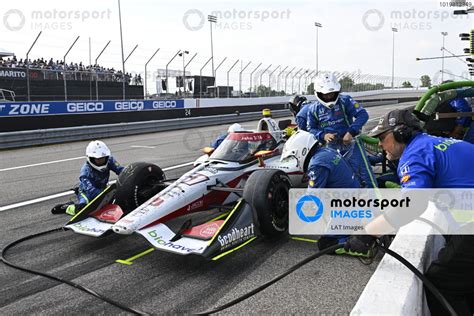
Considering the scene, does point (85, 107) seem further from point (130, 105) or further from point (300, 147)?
point (300, 147)

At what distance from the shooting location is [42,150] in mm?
13039

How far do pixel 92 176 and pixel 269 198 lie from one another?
2.59 m

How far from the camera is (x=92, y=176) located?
5645mm

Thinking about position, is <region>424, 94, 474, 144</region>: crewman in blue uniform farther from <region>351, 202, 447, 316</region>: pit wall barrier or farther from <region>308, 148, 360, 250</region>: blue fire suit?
<region>351, 202, 447, 316</region>: pit wall barrier

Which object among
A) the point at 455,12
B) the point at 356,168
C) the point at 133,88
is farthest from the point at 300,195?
the point at 133,88

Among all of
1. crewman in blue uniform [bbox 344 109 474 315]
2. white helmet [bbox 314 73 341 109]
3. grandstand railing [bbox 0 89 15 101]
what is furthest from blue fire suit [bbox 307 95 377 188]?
grandstand railing [bbox 0 89 15 101]

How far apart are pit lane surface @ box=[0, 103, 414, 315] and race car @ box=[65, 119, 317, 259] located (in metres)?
0.25

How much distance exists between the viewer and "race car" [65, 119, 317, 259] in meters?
4.03

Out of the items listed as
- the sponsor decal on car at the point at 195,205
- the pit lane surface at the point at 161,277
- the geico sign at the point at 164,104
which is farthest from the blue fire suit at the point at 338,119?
the geico sign at the point at 164,104

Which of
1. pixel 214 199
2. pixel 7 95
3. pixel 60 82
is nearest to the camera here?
pixel 214 199

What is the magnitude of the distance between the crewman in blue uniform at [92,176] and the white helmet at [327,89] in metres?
2.94

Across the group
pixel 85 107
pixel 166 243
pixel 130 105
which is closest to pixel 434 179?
pixel 166 243

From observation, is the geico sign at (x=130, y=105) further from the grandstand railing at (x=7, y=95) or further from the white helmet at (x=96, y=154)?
the white helmet at (x=96, y=154)

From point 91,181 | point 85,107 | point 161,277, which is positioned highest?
point 85,107
